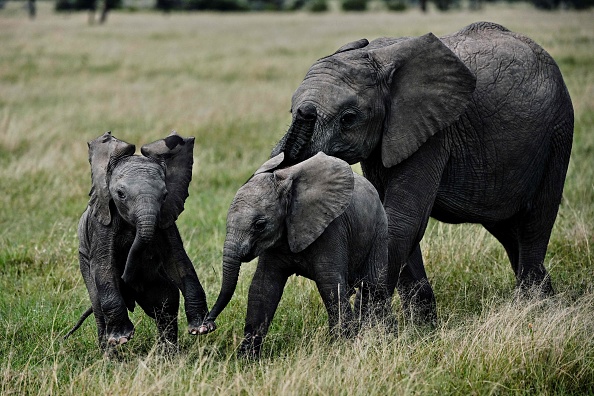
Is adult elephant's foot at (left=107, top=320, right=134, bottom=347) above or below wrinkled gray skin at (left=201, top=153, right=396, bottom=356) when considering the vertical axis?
below

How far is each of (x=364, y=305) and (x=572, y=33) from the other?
25.4 meters

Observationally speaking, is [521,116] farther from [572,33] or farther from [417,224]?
[572,33]

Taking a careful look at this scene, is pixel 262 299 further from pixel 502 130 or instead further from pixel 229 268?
pixel 502 130

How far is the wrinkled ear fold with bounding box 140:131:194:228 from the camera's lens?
535cm

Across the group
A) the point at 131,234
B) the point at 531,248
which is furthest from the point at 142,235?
the point at 531,248

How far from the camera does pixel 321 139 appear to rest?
5691 millimetres

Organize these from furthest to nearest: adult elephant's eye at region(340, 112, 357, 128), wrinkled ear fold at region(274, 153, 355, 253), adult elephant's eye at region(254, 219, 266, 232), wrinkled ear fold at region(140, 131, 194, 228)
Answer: adult elephant's eye at region(340, 112, 357, 128), wrinkled ear fold at region(140, 131, 194, 228), wrinkled ear fold at region(274, 153, 355, 253), adult elephant's eye at region(254, 219, 266, 232)

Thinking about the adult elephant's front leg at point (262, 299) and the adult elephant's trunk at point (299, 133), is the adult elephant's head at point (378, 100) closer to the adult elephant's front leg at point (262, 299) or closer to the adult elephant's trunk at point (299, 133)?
the adult elephant's trunk at point (299, 133)

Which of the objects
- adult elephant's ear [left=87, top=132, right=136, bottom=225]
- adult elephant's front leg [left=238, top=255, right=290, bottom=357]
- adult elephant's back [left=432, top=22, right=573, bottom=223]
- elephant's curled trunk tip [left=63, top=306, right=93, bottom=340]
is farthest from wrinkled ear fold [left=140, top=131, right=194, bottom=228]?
adult elephant's back [left=432, top=22, right=573, bottom=223]

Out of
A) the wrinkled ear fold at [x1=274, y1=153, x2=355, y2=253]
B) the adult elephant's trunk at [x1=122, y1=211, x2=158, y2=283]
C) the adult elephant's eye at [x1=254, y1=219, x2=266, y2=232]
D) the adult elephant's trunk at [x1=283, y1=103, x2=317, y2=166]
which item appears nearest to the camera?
the adult elephant's trunk at [x1=122, y1=211, x2=158, y2=283]

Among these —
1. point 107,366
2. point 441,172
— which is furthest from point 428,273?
point 107,366

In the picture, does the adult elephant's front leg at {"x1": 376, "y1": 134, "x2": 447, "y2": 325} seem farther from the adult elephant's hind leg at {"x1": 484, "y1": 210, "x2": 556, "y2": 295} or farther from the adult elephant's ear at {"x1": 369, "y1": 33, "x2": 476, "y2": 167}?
the adult elephant's hind leg at {"x1": 484, "y1": 210, "x2": 556, "y2": 295}

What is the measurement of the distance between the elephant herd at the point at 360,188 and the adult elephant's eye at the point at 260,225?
0.03 ft

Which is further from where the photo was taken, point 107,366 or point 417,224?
point 417,224
